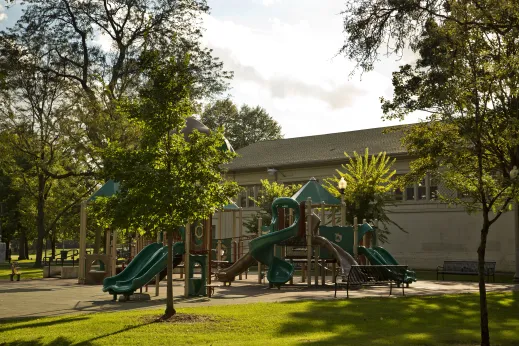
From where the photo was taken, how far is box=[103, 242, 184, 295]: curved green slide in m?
19.2

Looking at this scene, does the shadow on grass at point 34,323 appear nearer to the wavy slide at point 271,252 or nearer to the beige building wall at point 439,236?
the wavy slide at point 271,252

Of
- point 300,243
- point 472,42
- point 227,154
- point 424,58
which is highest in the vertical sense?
point 424,58

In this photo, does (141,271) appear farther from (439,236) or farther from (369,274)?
(439,236)

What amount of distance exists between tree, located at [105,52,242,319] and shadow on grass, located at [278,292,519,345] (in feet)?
10.6

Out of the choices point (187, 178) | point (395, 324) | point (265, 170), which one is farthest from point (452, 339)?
point (265, 170)

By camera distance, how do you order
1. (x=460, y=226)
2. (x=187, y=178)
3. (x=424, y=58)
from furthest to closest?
(x=460, y=226), (x=424, y=58), (x=187, y=178)

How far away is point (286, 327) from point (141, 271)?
336 inches

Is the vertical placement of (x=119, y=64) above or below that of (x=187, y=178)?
above

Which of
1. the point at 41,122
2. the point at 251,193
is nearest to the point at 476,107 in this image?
the point at 41,122

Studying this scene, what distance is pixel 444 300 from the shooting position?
61.0 ft

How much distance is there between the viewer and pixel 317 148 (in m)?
50.4

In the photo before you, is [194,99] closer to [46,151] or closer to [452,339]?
[46,151]

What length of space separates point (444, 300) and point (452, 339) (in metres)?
6.81

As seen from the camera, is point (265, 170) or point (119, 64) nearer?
point (119, 64)
